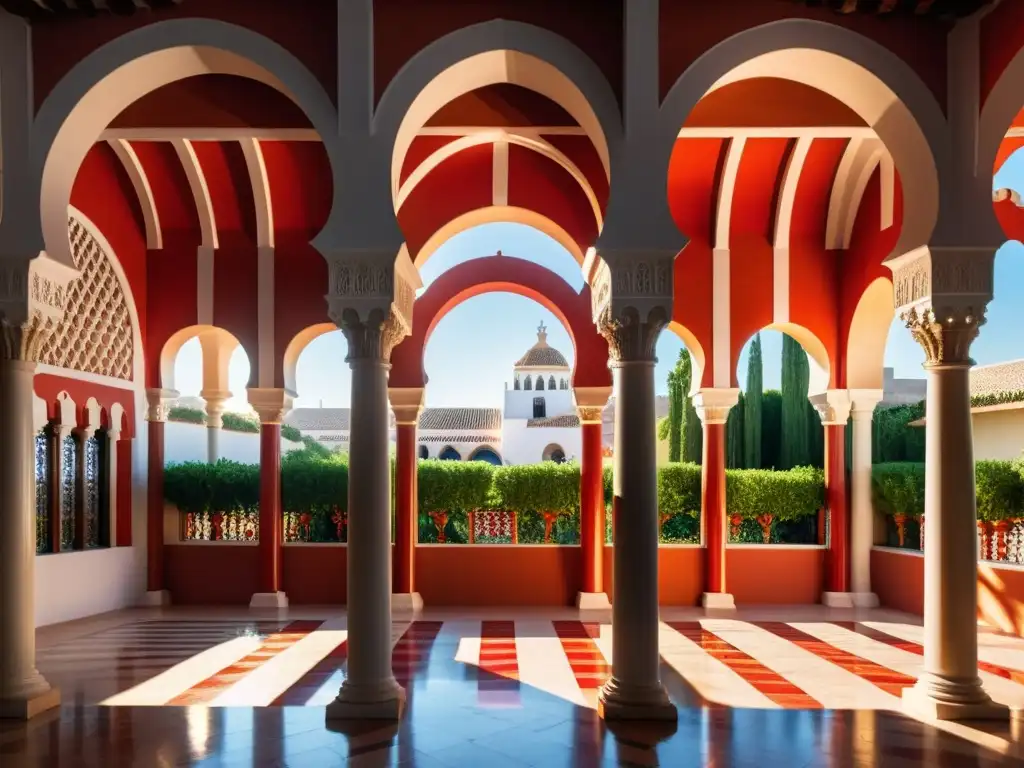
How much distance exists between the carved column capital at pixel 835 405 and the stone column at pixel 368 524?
7.39m

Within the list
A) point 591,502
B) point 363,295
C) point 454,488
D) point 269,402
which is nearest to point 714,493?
point 591,502

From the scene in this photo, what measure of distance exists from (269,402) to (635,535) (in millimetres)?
6794

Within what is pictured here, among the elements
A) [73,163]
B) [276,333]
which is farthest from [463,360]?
[73,163]

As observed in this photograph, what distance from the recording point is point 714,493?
36.3 feet

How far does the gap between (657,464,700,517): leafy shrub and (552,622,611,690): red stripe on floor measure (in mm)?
2889

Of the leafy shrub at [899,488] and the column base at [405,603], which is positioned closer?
the column base at [405,603]

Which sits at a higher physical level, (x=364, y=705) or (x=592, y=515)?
(x=592, y=515)

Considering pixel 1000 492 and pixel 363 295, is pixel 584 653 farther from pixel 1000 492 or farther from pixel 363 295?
pixel 1000 492

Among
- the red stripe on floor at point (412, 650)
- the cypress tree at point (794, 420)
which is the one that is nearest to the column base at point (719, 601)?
the red stripe on floor at point (412, 650)

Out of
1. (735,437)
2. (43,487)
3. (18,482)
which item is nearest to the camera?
(18,482)

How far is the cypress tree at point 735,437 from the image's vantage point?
633 inches

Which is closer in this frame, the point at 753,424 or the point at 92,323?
the point at 92,323

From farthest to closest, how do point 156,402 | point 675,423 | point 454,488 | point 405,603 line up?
1. point 675,423
2. point 454,488
3. point 156,402
4. point 405,603

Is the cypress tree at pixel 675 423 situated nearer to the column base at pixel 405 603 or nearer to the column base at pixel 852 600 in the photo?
the column base at pixel 852 600
